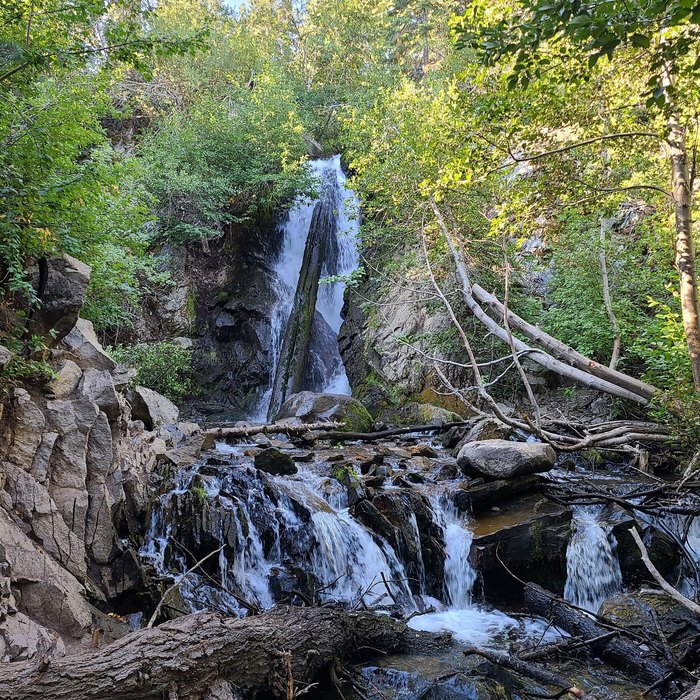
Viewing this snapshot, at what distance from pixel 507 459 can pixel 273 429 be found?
579 centimetres

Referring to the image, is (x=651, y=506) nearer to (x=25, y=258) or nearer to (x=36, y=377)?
(x=36, y=377)

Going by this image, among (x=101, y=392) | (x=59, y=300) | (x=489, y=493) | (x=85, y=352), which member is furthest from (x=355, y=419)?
(x=59, y=300)

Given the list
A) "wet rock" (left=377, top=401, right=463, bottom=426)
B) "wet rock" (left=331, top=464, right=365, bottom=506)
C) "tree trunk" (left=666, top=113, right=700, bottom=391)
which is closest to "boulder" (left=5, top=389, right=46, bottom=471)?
"wet rock" (left=331, top=464, right=365, bottom=506)

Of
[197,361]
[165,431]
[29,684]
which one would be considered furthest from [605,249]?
[197,361]

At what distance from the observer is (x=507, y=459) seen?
24.4ft

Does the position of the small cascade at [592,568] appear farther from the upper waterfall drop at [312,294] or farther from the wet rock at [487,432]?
the upper waterfall drop at [312,294]

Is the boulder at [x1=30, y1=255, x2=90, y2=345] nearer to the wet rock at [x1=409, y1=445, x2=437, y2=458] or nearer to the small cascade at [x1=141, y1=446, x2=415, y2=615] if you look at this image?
the small cascade at [x1=141, y1=446, x2=415, y2=615]

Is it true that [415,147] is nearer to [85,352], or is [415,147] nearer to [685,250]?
[685,250]

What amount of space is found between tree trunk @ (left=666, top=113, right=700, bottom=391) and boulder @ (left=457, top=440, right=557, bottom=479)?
2.72 meters

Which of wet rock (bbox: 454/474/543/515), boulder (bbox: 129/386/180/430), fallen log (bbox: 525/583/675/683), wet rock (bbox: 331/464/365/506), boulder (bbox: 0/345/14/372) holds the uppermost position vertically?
boulder (bbox: 0/345/14/372)

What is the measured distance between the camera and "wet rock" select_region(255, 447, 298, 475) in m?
8.14

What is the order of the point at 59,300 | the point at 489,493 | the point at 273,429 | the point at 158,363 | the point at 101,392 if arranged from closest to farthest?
the point at 59,300, the point at 101,392, the point at 489,493, the point at 273,429, the point at 158,363

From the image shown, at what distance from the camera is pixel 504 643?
5.30 m

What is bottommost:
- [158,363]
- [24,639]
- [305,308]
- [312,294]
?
[24,639]
